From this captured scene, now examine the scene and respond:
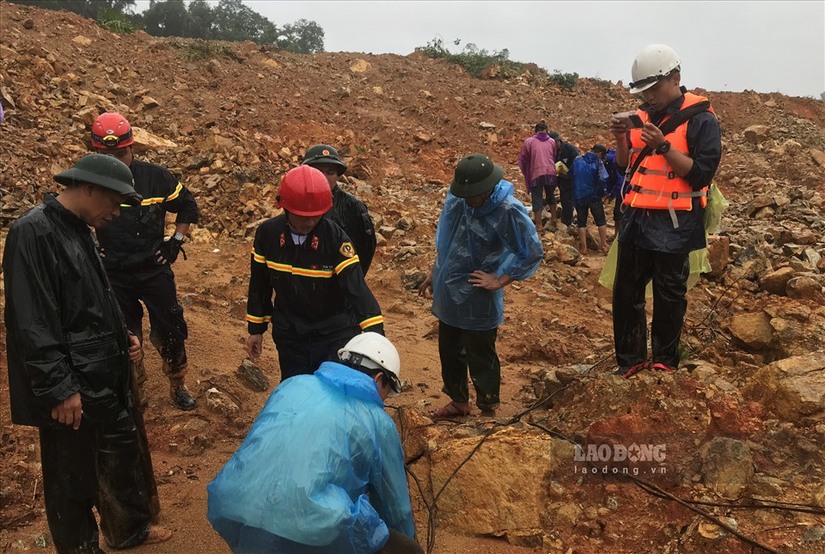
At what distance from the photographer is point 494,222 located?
385cm

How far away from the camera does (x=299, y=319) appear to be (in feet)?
11.0

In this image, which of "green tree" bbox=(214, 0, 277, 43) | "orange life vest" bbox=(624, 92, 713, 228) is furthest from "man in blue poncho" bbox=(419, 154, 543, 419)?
"green tree" bbox=(214, 0, 277, 43)

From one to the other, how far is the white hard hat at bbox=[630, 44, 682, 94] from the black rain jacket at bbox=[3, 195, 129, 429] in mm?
2918

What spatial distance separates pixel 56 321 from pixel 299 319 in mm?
1194

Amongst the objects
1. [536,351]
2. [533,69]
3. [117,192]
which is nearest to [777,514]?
[117,192]

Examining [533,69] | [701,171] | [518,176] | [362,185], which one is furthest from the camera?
[533,69]

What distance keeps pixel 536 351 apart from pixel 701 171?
316 cm

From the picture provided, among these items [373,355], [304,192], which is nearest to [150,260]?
[304,192]

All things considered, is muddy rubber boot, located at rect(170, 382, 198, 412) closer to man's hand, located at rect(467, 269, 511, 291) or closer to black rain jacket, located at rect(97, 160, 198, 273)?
black rain jacket, located at rect(97, 160, 198, 273)

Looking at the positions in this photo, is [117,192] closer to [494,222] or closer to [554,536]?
[494,222]

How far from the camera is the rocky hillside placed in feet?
9.94

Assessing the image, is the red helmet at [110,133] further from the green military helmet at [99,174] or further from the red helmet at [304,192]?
the red helmet at [304,192]

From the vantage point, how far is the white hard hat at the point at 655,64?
11.3 ft

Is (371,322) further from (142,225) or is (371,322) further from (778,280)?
(778,280)
